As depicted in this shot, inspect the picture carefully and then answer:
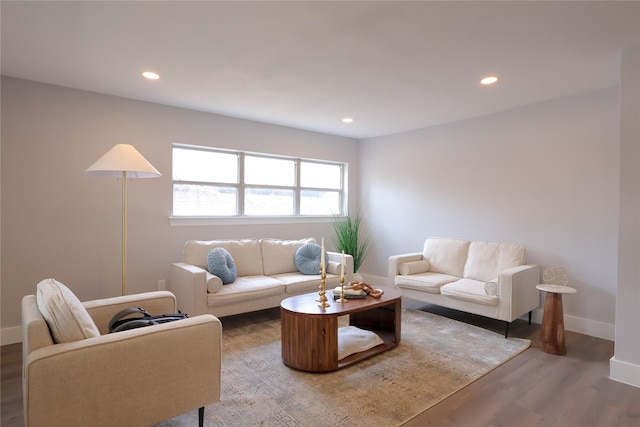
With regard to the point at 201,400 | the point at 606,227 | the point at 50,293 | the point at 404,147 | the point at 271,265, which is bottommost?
the point at 201,400

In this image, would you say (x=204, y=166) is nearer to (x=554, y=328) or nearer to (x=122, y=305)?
(x=122, y=305)

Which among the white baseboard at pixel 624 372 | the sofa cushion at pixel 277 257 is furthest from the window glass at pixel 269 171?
the white baseboard at pixel 624 372

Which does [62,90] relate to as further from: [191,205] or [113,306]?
[113,306]

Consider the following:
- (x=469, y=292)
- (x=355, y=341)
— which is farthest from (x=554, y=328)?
(x=355, y=341)

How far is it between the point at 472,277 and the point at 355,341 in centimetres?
188

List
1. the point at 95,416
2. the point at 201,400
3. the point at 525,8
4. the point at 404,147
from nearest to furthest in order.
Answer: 1. the point at 95,416
2. the point at 201,400
3. the point at 525,8
4. the point at 404,147

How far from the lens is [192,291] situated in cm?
326

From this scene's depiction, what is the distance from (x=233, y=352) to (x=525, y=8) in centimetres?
325

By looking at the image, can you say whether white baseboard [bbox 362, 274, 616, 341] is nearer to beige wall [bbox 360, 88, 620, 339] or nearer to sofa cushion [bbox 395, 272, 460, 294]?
beige wall [bbox 360, 88, 620, 339]

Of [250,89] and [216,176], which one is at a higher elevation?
[250,89]

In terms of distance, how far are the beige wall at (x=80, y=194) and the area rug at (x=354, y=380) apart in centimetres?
141

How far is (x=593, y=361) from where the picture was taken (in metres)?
2.90

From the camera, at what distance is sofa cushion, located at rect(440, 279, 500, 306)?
339cm

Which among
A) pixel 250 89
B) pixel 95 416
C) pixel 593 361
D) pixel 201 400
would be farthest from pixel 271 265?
pixel 593 361
